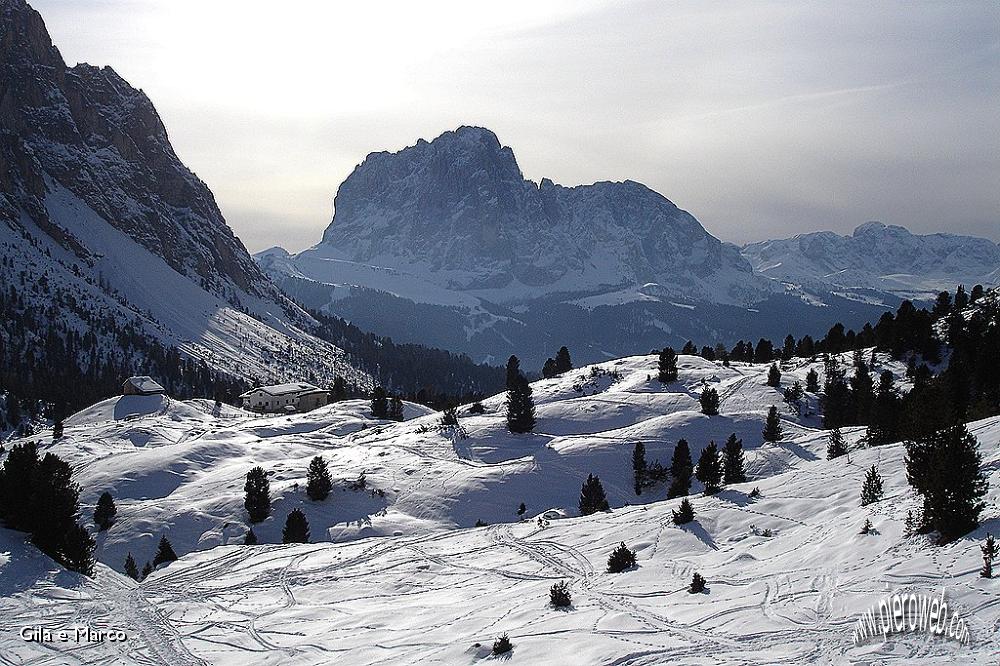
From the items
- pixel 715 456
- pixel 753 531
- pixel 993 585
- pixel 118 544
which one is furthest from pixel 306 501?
pixel 993 585

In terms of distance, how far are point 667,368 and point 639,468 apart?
2603cm

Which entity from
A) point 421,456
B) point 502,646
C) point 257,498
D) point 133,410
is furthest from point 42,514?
point 133,410

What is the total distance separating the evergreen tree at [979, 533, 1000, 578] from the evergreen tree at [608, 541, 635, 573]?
11.1 meters

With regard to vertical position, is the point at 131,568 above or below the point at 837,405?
below

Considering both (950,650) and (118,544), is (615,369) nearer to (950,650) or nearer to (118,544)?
(118,544)

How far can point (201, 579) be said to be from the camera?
29.7 metres

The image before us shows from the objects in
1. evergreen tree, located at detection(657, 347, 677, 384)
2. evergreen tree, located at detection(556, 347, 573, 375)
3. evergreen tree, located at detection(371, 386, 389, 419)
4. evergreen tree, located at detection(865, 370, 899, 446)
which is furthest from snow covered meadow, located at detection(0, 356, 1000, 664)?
evergreen tree, located at detection(556, 347, 573, 375)

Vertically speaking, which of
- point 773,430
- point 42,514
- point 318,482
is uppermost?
point 42,514

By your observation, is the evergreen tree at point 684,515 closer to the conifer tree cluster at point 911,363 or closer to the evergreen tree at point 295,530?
the conifer tree cluster at point 911,363

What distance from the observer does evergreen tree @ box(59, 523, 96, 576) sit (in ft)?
83.1

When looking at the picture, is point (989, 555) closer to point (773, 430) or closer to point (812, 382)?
point (773, 430)

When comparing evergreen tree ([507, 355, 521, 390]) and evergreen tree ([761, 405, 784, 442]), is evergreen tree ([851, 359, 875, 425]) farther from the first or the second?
evergreen tree ([507, 355, 521, 390])

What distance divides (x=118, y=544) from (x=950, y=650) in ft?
156

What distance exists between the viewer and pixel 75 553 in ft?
84.0
